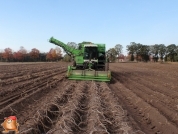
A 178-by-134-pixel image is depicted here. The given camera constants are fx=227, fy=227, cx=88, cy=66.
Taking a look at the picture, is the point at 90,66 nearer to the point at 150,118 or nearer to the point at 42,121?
the point at 150,118

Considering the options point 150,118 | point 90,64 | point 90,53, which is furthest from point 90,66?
point 150,118

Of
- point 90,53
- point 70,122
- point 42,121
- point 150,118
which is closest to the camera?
point 70,122

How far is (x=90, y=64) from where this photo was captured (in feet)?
58.2

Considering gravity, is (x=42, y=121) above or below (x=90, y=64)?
below

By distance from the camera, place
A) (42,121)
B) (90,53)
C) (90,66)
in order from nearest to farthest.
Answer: (42,121), (90,66), (90,53)

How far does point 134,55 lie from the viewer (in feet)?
443

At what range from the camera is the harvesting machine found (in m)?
16.3

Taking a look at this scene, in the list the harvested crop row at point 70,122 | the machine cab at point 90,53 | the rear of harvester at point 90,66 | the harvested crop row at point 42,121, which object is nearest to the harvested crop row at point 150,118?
the harvested crop row at point 70,122

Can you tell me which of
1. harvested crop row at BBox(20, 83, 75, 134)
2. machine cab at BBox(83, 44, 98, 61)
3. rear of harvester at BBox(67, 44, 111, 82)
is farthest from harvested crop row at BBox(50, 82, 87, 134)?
machine cab at BBox(83, 44, 98, 61)

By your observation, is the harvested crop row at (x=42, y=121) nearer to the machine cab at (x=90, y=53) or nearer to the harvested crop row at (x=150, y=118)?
the harvested crop row at (x=150, y=118)

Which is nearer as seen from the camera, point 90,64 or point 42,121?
→ point 42,121

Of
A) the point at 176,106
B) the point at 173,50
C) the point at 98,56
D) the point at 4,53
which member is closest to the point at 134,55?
the point at 173,50

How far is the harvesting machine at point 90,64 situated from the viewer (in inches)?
642

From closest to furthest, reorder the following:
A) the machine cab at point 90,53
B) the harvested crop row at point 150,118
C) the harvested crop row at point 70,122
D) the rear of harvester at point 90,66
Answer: the harvested crop row at point 70,122 < the harvested crop row at point 150,118 < the rear of harvester at point 90,66 < the machine cab at point 90,53
